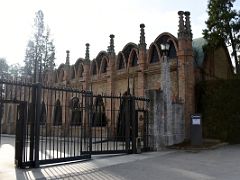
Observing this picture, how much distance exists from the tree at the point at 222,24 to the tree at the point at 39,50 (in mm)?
22698

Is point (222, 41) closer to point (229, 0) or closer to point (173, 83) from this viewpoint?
point (229, 0)

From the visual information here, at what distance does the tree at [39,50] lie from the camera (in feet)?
127

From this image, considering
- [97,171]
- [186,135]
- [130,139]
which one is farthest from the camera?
[186,135]

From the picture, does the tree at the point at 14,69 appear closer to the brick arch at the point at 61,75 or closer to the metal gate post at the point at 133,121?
the brick arch at the point at 61,75

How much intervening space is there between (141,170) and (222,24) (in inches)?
611

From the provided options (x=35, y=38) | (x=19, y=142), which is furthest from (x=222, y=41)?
(x=35, y=38)

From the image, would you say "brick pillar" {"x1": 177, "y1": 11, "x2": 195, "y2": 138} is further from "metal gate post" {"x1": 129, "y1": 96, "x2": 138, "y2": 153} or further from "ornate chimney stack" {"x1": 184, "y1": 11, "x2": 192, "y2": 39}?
"metal gate post" {"x1": 129, "y1": 96, "x2": 138, "y2": 153}

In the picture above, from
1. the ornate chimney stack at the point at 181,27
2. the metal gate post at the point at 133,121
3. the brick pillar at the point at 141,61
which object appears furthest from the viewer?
the brick pillar at the point at 141,61

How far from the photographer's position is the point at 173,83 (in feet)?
68.0

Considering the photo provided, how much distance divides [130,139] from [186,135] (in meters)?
5.41

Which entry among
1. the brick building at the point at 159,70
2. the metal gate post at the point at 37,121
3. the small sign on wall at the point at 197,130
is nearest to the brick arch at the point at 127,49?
the brick building at the point at 159,70

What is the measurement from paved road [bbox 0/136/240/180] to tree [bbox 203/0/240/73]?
11.7 m

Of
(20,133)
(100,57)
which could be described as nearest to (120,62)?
(100,57)

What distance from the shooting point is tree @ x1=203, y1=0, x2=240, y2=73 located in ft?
69.7
